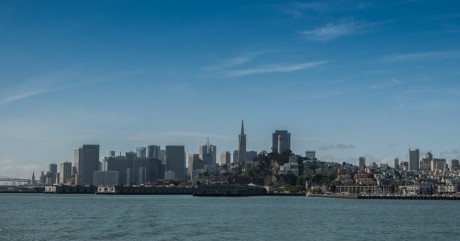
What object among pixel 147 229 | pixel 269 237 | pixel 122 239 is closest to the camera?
pixel 122 239

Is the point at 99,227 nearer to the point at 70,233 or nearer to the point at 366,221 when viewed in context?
the point at 70,233

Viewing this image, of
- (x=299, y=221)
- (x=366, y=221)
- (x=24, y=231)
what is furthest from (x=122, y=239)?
(x=366, y=221)

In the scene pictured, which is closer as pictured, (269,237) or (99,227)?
(269,237)

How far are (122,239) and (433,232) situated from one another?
2961cm

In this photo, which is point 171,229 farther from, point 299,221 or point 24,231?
point 299,221

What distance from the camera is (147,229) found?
A: 65.3 meters

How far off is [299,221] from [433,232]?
17.2 meters

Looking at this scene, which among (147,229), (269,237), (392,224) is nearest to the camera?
(269,237)

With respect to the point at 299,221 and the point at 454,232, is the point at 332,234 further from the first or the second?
the point at 299,221

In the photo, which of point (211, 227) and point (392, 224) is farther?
point (392, 224)

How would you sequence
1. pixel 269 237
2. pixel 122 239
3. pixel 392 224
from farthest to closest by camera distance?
pixel 392 224 → pixel 269 237 → pixel 122 239

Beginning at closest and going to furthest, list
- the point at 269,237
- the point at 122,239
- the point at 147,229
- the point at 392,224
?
1. the point at 122,239
2. the point at 269,237
3. the point at 147,229
4. the point at 392,224

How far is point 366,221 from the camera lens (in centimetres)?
8156

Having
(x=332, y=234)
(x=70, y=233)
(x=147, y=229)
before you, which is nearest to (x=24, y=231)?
(x=70, y=233)
